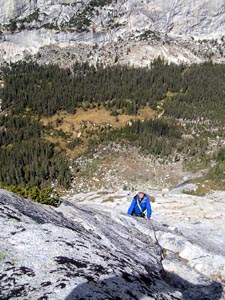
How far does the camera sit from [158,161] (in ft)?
70.2

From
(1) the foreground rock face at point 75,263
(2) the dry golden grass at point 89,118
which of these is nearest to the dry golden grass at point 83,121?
(2) the dry golden grass at point 89,118

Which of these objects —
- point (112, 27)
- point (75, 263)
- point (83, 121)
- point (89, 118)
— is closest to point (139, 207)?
point (75, 263)

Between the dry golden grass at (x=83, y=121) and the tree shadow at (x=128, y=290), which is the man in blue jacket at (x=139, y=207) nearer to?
the tree shadow at (x=128, y=290)

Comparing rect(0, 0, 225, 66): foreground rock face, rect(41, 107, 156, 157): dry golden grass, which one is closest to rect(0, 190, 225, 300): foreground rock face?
rect(41, 107, 156, 157): dry golden grass

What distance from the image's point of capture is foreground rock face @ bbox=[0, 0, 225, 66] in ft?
164

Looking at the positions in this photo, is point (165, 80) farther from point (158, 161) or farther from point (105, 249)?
point (105, 249)

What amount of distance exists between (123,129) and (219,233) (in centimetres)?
1754

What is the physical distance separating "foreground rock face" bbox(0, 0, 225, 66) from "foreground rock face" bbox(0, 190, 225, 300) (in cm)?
4673

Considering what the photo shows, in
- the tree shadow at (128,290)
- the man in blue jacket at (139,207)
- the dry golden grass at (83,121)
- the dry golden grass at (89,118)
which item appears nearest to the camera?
the tree shadow at (128,290)

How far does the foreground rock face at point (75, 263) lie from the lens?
9.34ft

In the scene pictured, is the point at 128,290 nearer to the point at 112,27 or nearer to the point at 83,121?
the point at 83,121

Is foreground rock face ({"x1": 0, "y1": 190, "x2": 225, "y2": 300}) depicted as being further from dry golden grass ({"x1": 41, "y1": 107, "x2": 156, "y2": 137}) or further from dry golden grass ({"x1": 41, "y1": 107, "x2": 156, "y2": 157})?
→ dry golden grass ({"x1": 41, "y1": 107, "x2": 156, "y2": 137})

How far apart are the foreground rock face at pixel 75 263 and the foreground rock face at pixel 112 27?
46730mm

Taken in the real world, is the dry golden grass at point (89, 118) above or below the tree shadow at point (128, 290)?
below
